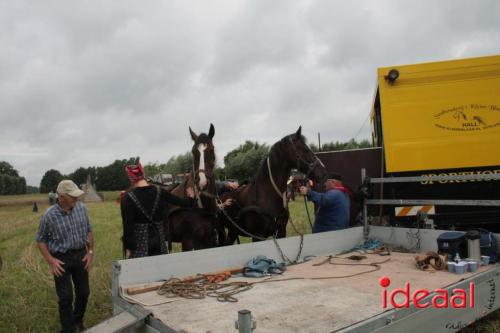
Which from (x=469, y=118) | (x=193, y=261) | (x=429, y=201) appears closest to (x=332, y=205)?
(x=429, y=201)

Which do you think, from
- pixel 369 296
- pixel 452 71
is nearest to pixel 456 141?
pixel 452 71

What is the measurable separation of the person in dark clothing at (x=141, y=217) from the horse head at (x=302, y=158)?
6.33 feet

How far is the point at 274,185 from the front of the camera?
5.26m

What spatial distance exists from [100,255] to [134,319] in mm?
5873

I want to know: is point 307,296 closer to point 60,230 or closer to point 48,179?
point 60,230

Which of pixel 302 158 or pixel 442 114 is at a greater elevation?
pixel 442 114

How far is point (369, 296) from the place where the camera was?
10.1 feet

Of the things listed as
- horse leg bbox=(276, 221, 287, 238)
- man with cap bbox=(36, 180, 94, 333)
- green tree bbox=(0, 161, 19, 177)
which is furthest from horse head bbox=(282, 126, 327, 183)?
green tree bbox=(0, 161, 19, 177)

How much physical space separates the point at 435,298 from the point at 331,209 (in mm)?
2668

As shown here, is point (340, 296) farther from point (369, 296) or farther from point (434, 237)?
point (434, 237)

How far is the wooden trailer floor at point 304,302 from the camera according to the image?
8.35 feet

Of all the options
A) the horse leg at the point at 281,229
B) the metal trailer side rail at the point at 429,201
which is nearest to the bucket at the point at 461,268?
the metal trailer side rail at the point at 429,201

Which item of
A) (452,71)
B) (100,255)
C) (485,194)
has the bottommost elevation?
(100,255)

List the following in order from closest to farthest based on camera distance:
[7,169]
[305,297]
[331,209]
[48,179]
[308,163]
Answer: [305,297], [308,163], [331,209], [48,179], [7,169]
